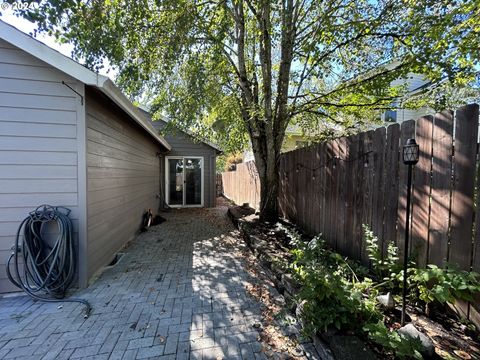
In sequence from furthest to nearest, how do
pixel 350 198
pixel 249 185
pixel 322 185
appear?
1. pixel 249 185
2. pixel 322 185
3. pixel 350 198

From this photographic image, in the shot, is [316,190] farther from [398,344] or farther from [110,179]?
[110,179]

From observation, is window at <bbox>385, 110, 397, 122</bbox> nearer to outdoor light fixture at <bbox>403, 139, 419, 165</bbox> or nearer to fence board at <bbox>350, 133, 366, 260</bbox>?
fence board at <bbox>350, 133, 366, 260</bbox>

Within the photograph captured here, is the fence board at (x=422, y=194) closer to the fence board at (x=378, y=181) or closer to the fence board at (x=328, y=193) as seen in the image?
the fence board at (x=378, y=181)

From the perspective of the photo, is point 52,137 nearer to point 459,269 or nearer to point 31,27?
point 31,27

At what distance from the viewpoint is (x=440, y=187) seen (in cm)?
220

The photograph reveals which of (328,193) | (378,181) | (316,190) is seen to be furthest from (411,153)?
(316,190)

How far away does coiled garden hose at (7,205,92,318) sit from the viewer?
300cm

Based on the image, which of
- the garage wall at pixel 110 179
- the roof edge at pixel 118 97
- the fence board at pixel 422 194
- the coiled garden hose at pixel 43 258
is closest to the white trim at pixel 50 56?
the roof edge at pixel 118 97

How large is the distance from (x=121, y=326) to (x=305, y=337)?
187 centimetres

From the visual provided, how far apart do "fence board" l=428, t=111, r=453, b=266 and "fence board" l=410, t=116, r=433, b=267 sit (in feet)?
Result: 0.15

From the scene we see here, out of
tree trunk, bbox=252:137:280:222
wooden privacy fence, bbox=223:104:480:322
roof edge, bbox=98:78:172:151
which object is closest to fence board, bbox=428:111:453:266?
wooden privacy fence, bbox=223:104:480:322

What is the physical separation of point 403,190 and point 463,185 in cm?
60

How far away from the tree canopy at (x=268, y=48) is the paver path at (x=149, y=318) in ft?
8.57

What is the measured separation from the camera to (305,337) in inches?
83.8
